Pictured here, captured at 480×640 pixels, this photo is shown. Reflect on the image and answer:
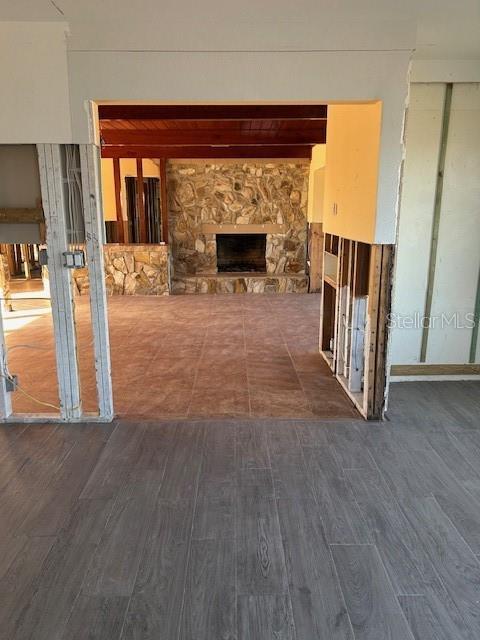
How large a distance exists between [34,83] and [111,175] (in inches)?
279

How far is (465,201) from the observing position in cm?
400

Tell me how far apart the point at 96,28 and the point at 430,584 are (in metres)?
3.39

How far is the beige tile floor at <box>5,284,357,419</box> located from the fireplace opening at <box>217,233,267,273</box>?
2.19 meters

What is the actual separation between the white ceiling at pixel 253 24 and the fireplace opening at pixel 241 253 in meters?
6.79

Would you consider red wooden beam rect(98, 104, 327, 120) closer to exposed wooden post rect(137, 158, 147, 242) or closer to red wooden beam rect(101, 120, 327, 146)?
red wooden beam rect(101, 120, 327, 146)

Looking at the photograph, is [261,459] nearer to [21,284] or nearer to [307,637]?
[307,637]

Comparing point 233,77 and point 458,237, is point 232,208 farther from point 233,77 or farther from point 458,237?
point 233,77

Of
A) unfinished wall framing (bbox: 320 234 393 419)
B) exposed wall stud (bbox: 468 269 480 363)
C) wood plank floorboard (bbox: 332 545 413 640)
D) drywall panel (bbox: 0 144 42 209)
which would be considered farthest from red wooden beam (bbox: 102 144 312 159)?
wood plank floorboard (bbox: 332 545 413 640)

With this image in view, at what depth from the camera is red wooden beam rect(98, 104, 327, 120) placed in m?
4.96

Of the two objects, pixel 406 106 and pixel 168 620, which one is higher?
pixel 406 106

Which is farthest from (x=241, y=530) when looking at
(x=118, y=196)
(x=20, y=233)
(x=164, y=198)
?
(x=118, y=196)

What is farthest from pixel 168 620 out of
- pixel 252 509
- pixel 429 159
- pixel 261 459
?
pixel 429 159

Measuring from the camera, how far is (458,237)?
13.3ft

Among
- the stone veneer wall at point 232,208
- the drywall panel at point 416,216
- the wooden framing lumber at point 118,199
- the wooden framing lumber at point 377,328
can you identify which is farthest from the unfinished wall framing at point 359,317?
the wooden framing lumber at point 118,199
